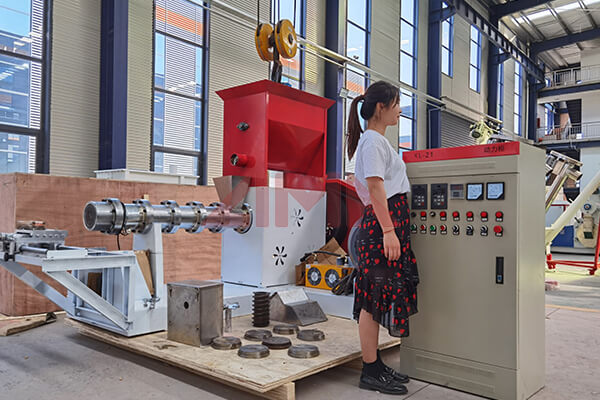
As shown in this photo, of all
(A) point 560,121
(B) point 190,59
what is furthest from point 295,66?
(A) point 560,121

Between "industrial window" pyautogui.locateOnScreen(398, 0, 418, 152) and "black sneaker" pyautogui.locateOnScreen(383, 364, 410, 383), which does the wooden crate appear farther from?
"industrial window" pyautogui.locateOnScreen(398, 0, 418, 152)

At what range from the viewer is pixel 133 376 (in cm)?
225

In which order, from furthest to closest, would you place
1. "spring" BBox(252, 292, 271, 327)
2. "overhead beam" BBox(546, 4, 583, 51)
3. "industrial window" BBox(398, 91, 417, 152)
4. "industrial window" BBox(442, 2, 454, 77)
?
"overhead beam" BBox(546, 4, 583, 51)
"industrial window" BBox(442, 2, 454, 77)
"industrial window" BBox(398, 91, 417, 152)
"spring" BBox(252, 292, 271, 327)

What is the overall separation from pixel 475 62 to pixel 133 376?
49.3ft

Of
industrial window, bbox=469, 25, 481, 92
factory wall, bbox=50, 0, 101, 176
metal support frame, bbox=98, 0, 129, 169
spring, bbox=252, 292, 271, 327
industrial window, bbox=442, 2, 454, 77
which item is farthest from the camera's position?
industrial window, bbox=469, 25, 481, 92

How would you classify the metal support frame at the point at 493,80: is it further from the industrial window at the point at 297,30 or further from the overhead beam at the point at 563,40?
the industrial window at the point at 297,30

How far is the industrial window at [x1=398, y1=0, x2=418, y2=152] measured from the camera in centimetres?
1146

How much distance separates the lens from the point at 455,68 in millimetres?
13328

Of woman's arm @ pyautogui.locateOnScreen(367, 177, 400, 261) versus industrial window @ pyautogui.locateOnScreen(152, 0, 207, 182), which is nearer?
woman's arm @ pyautogui.locateOnScreen(367, 177, 400, 261)

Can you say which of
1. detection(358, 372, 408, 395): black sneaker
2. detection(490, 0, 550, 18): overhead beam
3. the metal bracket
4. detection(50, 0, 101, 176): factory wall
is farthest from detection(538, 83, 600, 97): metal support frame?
the metal bracket

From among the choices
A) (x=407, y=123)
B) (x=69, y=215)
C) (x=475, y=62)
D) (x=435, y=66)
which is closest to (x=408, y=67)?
(x=435, y=66)

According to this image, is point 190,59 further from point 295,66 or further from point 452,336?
point 452,336

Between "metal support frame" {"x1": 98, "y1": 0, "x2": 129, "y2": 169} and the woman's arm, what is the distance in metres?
4.05

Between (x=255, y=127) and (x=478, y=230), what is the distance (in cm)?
184
